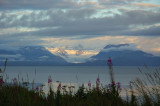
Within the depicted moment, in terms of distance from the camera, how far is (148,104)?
831 centimetres

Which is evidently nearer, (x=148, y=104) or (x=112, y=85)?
(x=148, y=104)

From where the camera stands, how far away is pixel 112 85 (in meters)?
9.01

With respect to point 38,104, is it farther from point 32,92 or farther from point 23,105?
point 32,92

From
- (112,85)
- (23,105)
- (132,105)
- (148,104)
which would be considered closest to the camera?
(23,105)

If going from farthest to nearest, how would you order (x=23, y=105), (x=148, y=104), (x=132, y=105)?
(x=148, y=104) → (x=132, y=105) → (x=23, y=105)

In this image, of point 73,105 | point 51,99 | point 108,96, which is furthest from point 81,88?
point 73,105

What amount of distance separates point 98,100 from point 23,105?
2441 mm

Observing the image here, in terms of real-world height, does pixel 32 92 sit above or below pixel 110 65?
below

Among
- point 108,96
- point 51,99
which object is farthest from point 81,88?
point 51,99

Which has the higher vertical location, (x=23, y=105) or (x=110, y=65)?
(x=110, y=65)

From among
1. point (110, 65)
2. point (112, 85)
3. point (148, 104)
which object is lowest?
point (148, 104)

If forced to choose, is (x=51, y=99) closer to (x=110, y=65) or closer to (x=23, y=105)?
(x=23, y=105)

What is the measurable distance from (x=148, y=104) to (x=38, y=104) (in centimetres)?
377

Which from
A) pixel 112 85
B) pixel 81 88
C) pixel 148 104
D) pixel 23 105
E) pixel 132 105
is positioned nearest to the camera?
Result: pixel 23 105
